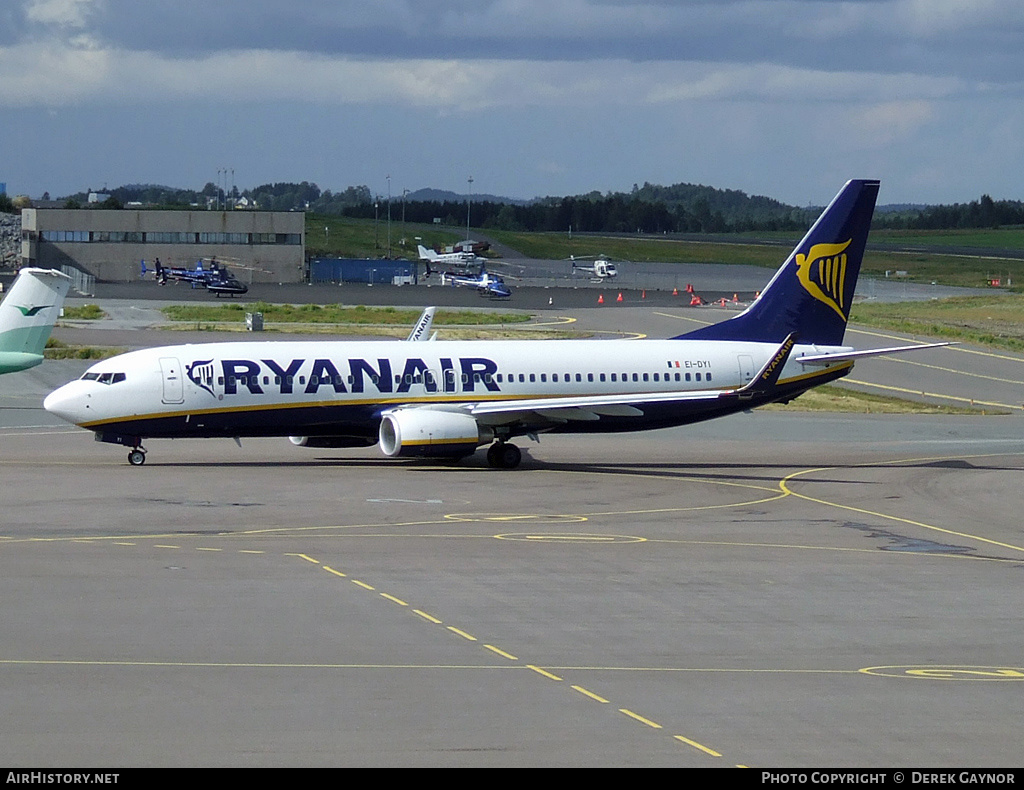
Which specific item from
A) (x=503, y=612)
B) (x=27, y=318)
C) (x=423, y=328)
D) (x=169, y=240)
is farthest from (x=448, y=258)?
(x=503, y=612)

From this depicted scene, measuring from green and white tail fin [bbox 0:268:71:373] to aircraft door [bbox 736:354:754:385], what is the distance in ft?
77.0

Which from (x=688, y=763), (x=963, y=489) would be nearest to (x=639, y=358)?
(x=963, y=489)

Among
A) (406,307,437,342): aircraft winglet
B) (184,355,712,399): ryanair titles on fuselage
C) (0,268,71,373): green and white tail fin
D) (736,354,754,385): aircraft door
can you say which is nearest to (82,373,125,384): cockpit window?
(184,355,712,399): ryanair titles on fuselage

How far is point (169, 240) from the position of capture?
182125 mm

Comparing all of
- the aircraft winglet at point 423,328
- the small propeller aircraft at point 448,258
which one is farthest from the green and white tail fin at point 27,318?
the small propeller aircraft at point 448,258

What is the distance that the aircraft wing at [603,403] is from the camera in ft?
146

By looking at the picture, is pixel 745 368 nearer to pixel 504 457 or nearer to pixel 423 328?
pixel 504 457

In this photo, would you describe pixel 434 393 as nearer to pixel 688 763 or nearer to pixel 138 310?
pixel 688 763

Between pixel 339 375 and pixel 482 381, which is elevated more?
pixel 339 375

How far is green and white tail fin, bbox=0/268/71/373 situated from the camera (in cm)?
4712

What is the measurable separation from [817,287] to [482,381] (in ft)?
45.1

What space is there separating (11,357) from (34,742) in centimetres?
3391

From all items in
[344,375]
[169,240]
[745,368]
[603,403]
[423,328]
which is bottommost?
[603,403]

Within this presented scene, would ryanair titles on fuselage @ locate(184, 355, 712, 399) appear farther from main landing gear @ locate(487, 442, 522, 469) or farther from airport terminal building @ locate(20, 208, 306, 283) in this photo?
airport terminal building @ locate(20, 208, 306, 283)
